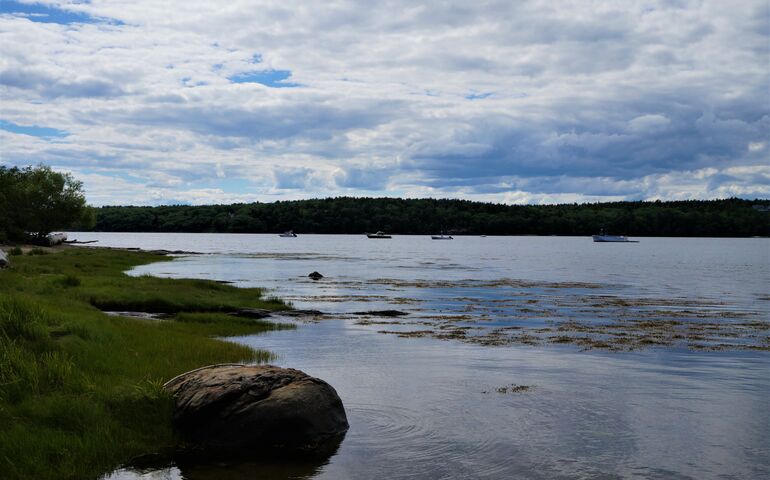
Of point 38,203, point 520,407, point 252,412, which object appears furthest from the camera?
point 38,203

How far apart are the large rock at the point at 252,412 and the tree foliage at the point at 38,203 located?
111 m

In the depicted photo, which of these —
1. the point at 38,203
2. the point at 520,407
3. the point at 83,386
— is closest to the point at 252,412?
the point at 83,386

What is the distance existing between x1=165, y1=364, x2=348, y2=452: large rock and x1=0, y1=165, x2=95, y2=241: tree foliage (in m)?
111

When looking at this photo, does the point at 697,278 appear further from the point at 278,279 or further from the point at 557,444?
the point at 557,444

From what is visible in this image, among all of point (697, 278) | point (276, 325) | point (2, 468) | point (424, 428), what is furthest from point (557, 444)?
point (697, 278)

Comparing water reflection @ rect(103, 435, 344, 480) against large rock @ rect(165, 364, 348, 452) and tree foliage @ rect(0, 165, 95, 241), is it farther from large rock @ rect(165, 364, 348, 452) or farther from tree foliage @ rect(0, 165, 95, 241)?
tree foliage @ rect(0, 165, 95, 241)

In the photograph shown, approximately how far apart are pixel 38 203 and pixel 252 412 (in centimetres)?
12543

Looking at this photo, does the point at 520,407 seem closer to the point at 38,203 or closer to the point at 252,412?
the point at 252,412

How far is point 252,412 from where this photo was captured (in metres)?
16.4

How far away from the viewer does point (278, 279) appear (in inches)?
3071

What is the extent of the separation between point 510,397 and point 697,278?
76.9m

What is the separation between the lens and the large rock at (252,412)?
16.2 meters

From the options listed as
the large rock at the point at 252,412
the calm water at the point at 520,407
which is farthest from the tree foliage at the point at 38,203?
the large rock at the point at 252,412

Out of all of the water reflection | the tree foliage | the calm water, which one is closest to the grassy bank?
the water reflection
